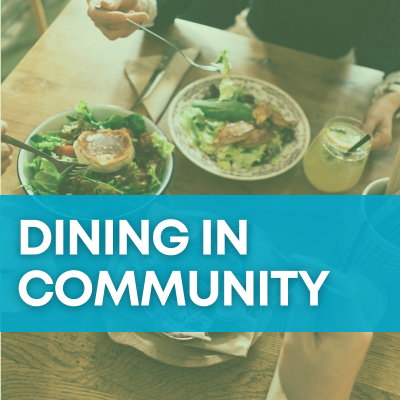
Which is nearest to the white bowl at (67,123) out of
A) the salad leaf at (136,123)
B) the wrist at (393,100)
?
the salad leaf at (136,123)

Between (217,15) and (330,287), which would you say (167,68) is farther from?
(330,287)

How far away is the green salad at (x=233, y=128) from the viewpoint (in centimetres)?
118

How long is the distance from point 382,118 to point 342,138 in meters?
0.33

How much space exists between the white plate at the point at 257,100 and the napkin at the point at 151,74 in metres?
0.09

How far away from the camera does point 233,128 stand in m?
1.22

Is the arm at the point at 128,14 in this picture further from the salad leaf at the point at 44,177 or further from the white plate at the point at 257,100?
the salad leaf at the point at 44,177

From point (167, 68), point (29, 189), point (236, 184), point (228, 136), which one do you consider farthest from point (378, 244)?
point (167, 68)

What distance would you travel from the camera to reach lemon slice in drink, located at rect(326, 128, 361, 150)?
1.04 metres

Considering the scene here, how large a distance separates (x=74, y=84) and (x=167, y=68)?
1.19 feet

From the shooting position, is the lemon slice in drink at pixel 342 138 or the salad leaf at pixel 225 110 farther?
the salad leaf at pixel 225 110

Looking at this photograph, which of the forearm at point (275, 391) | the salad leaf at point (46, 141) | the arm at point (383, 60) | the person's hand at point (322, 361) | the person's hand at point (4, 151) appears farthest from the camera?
the arm at point (383, 60)

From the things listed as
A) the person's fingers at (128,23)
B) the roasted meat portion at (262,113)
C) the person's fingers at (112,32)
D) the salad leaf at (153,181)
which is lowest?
the salad leaf at (153,181)

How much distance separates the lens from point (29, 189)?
97cm

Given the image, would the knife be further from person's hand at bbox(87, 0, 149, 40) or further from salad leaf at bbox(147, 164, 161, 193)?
salad leaf at bbox(147, 164, 161, 193)
